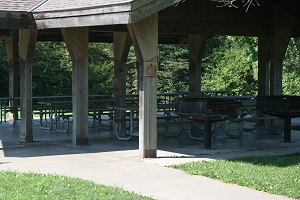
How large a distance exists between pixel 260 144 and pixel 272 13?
4046 millimetres

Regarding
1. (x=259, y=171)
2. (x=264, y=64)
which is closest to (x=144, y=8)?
(x=259, y=171)

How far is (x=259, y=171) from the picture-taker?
9.28m

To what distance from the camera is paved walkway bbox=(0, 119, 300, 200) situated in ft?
26.4

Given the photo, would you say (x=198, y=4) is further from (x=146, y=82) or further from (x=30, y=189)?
(x=30, y=189)

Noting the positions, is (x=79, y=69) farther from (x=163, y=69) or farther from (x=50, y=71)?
(x=163, y=69)

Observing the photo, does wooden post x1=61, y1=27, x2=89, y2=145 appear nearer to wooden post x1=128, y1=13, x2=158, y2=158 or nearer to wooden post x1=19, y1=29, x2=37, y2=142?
wooden post x1=19, y1=29, x2=37, y2=142

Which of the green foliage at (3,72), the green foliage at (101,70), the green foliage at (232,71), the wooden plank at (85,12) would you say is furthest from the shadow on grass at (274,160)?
the green foliage at (101,70)

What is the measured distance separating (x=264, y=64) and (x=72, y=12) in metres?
8.05

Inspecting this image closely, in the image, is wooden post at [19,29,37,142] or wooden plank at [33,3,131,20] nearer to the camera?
wooden plank at [33,3,131,20]

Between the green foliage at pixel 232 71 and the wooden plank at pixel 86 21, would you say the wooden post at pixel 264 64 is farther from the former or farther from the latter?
the green foliage at pixel 232 71

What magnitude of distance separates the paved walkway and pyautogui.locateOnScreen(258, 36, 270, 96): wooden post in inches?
91.2

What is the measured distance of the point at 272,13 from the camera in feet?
50.9

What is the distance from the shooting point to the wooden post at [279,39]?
15250 mm

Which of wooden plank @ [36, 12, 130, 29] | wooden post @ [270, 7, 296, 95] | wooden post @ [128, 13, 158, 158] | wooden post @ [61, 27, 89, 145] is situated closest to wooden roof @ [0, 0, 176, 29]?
wooden plank @ [36, 12, 130, 29]
